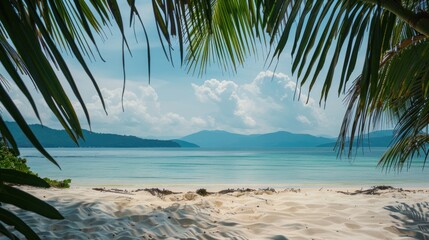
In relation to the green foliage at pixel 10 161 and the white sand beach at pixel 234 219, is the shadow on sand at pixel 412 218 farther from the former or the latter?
the green foliage at pixel 10 161

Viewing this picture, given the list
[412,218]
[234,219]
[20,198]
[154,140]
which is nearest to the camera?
[20,198]

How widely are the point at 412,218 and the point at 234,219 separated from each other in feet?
5.45

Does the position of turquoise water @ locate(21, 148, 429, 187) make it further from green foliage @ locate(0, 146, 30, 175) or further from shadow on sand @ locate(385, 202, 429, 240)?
green foliage @ locate(0, 146, 30, 175)

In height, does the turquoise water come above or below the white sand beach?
below

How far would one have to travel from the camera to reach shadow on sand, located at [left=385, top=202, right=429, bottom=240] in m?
3.87

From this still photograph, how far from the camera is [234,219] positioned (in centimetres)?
407

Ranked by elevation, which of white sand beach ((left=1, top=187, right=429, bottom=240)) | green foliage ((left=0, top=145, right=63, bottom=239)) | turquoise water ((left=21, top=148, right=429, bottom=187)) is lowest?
turquoise water ((left=21, top=148, right=429, bottom=187))

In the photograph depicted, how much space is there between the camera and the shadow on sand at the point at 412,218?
3874mm

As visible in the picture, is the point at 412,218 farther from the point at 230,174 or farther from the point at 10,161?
the point at 230,174

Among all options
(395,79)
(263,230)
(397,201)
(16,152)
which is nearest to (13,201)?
(16,152)

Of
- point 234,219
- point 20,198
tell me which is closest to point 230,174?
point 234,219

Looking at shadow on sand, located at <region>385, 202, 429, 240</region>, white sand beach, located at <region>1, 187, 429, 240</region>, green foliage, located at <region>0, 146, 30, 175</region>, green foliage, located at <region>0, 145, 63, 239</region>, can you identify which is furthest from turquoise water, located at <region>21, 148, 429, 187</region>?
green foliage, located at <region>0, 146, 30, 175</region>

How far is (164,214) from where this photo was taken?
3.98 m

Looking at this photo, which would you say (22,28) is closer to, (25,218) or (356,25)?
(356,25)
